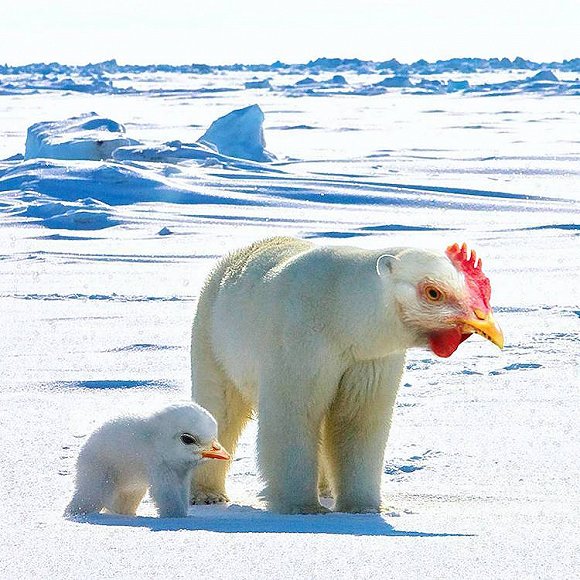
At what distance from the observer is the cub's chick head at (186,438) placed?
3.60m

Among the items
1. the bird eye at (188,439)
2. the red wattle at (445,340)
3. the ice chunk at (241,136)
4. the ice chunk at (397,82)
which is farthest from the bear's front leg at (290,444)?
the ice chunk at (397,82)

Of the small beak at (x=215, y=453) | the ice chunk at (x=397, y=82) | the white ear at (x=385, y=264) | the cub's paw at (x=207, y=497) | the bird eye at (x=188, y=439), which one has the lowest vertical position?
the ice chunk at (x=397, y=82)

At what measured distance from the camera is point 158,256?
9516 millimetres

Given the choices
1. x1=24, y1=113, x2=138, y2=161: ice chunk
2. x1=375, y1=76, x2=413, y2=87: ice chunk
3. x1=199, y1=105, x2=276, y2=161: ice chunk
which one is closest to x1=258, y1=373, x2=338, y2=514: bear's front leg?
x1=24, y1=113, x2=138, y2=161: ice chunk

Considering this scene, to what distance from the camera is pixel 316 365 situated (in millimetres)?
3555

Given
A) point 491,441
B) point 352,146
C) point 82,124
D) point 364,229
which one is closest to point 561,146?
point 352,146

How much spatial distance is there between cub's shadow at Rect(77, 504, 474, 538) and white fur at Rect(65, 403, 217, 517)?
0.25 feet

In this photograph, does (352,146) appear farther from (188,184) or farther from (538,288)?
(538,288)

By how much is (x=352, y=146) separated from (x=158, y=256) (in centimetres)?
1212

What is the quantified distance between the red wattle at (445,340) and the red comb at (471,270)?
0.12m

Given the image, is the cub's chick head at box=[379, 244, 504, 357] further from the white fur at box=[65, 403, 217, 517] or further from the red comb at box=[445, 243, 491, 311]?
the white fur at box=[65, 403, 217, 517]

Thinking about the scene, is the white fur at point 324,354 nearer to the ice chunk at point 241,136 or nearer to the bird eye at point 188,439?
the bird eye at point 188,439

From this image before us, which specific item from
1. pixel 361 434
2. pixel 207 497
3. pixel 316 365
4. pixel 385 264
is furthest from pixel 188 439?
pixel 385 264

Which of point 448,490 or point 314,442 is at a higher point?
point 314,442
